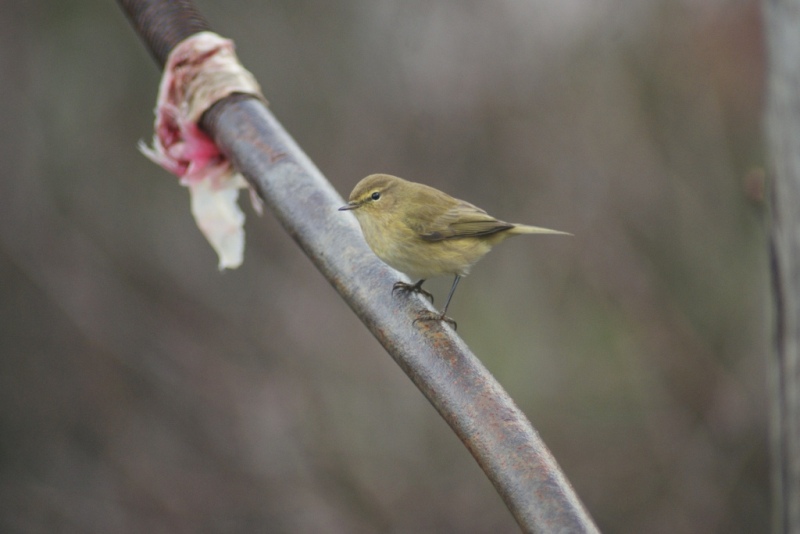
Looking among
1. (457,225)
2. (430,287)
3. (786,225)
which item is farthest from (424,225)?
(430,287)

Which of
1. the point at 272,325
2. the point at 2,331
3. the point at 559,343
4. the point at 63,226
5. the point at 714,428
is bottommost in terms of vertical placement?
the point at 714,428

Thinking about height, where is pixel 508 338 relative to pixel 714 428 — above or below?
above

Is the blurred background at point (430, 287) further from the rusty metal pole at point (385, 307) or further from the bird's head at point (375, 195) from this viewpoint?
the rusty metal pole at point (385, 307)

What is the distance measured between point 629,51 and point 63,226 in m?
3.78

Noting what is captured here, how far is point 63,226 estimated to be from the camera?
5379 millimetres

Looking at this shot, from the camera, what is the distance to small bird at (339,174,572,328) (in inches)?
100

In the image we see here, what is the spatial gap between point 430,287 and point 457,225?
9.76 ft

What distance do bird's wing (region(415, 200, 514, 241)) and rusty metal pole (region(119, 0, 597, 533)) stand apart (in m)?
0.80

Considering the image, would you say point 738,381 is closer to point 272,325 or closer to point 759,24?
point 759,24

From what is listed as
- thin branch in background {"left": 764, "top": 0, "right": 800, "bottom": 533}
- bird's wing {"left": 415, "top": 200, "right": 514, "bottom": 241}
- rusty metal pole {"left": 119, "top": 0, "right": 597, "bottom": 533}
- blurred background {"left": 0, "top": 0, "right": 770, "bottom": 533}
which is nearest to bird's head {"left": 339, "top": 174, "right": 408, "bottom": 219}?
bird's wing {"left": 415, "top": 200, "right": 514, "bottom": 241}

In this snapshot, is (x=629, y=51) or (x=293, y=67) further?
(x=293, y=67)

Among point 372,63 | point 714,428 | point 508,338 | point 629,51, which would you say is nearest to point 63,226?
point 372,63

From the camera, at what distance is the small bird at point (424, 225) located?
100 inches

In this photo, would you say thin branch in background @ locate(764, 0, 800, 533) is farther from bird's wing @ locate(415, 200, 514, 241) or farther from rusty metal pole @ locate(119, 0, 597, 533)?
bird's wing @ locate(415, 200, 514, 241)
